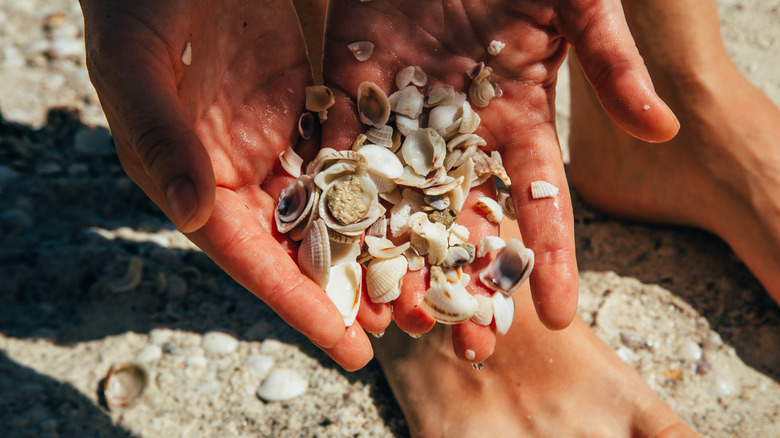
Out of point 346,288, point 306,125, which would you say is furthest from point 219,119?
point 346,288

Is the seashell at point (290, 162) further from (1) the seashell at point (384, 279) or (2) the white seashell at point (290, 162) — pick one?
(1) the seashell at point (384, 279)

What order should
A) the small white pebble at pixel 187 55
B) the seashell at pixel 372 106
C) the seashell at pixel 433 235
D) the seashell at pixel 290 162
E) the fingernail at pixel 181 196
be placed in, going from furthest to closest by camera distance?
1. the seashell at pixel 372 106
2. the seashell at pixel 290 162
3. the seashell at pixel 433 235
4. the small white pebble at pixel 187 55
5. the fingernail at pixel 181 196

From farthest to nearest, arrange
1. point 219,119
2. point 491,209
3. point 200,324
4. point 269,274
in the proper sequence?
point 200,324, point 491,209, point 219,119, point 269,274

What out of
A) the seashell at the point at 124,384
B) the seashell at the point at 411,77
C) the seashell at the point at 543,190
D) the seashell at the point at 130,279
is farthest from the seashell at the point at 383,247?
the seashell at the point at 130,279

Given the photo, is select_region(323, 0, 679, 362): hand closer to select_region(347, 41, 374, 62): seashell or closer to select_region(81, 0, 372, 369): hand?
select_region(347, 41, 374, 62): seashell

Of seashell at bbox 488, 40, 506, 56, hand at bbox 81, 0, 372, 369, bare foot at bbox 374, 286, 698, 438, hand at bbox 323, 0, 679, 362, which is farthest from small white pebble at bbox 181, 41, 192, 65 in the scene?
bare foot at bbox 374, 286, 698, 438

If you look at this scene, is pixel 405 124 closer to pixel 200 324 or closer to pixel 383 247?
pixel 383 247
